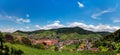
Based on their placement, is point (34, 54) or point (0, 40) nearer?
point (0, 40)

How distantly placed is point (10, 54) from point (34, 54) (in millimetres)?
40571

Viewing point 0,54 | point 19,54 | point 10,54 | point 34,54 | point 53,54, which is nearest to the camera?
point 0,54

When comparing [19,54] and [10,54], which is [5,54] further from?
[19,54]

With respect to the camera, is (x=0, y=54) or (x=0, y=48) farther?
(x=0, y=48)

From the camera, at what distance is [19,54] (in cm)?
14675

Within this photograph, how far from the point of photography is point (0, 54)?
120 m

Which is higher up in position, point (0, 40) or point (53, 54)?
point (0, 40)

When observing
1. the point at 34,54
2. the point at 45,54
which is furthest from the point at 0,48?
the point at 45,54

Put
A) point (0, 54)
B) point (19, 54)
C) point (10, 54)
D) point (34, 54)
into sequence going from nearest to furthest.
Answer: point (0, 54)
point (10, 54)
point (19, 54)
point (34, 54)

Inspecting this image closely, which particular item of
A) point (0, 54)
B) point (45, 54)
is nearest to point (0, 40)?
point (0, 54)

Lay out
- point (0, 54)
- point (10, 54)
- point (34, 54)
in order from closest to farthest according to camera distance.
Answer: point (0, 54) → point (10, 54) → point (34, 54)

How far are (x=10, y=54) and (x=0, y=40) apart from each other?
19.5 m

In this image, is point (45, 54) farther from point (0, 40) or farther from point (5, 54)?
point (5, 54)

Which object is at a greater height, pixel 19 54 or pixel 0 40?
pixel 0 40
